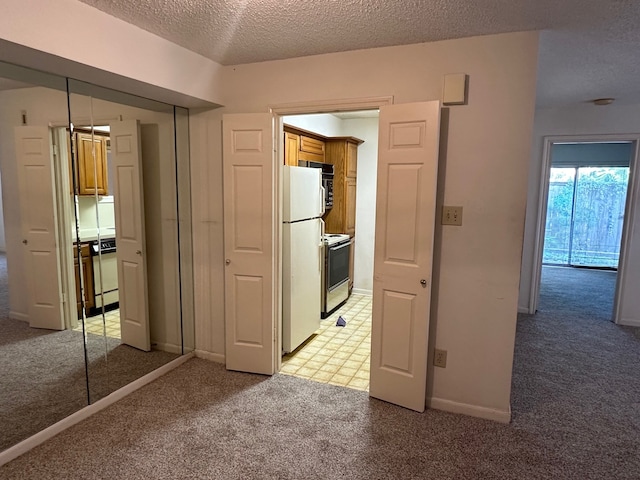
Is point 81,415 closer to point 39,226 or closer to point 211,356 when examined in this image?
point 211,356

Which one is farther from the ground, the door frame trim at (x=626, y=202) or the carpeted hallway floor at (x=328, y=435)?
the door frame trim at (x=626, y=202)

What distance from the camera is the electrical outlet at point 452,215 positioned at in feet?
8.04

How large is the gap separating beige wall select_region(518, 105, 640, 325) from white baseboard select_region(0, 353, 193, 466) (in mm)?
4019

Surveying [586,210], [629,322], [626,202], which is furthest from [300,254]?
[586,210]

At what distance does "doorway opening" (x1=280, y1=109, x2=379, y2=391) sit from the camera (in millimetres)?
3338

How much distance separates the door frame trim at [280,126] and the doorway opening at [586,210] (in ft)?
18.7

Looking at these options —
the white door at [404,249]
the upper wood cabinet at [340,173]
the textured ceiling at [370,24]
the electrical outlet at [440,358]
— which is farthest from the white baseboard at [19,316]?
the upper wood cabinet at [340,173]

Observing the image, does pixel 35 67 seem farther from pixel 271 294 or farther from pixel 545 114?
pixel 545 114

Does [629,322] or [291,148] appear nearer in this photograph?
[291,148]

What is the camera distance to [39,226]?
2260 mm

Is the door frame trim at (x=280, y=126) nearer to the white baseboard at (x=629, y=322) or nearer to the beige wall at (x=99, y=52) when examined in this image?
the beige wall at (x=99, y=52)

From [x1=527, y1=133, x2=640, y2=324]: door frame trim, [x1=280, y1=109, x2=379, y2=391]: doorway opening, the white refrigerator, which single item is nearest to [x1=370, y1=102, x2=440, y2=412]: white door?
[x1=280, y1=109, x2=379, y2=391]: doorway opening

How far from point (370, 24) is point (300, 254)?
192cm

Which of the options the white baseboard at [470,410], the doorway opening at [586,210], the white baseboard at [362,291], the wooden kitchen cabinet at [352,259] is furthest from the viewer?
the doorway opening at [586,210]
